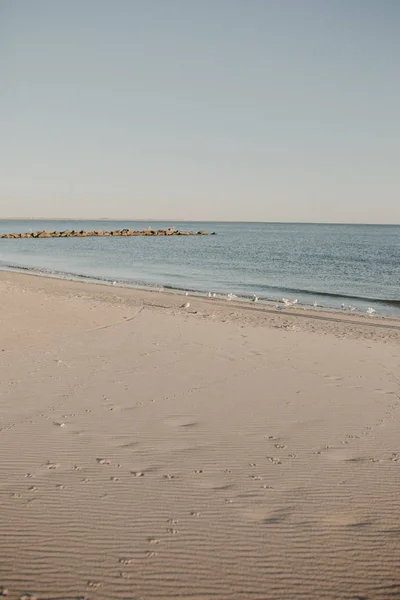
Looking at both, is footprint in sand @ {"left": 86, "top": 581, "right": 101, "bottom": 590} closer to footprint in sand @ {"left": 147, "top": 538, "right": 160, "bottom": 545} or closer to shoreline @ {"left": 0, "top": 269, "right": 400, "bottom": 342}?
footprint in sand @ {"left": 147, "top": 538, "right": 160, "bottom": 545}

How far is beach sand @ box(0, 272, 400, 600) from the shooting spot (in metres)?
3.91

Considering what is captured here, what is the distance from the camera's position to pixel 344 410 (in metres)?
7.76

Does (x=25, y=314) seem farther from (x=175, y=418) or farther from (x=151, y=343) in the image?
(x=175, y=418)

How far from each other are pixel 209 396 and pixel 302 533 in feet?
12.9

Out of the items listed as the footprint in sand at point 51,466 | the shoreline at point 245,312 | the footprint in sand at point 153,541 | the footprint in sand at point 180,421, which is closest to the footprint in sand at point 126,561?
the footprint in sand at point 153,541

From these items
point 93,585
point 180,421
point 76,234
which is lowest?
point 93,585

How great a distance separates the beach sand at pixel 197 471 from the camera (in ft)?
12.8

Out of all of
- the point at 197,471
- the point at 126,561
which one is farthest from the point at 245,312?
the point at 126,561

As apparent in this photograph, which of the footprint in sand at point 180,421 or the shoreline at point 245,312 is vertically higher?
the shoreline at point 245,312

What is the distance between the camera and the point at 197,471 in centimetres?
557

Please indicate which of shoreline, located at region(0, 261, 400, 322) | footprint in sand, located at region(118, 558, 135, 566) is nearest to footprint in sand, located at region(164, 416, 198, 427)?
footprint in sand, located at region(118, 558, 135, 566)

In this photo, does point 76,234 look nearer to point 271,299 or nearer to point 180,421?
point 271,299

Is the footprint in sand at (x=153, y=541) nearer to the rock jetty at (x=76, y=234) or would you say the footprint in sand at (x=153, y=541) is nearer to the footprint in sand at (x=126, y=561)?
the footprint in sand at (x=126, y=561)

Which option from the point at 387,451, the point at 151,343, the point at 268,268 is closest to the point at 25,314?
the point at 151,343
